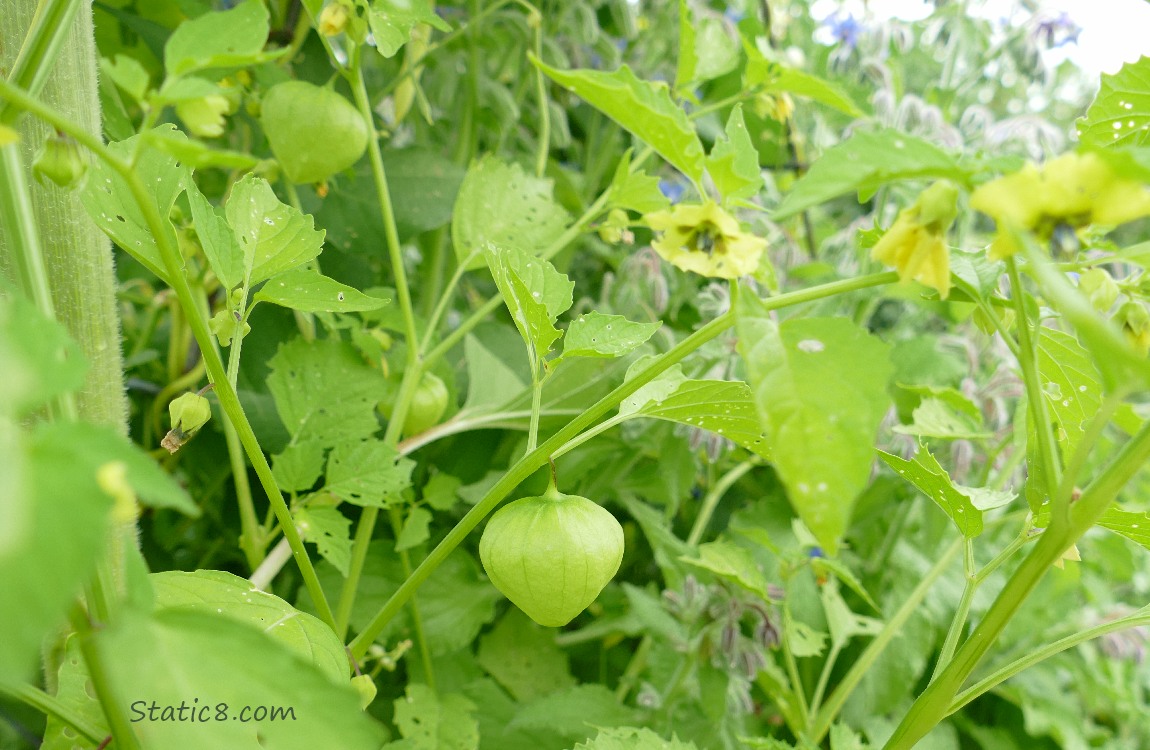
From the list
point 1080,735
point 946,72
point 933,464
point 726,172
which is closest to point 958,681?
point 933,464

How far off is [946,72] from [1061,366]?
769 mm

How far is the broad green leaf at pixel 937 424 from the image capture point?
0.51m

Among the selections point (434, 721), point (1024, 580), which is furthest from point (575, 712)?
point (1024, 580)

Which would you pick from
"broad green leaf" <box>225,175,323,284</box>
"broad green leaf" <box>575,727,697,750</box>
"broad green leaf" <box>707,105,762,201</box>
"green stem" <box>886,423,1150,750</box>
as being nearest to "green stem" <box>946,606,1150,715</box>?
"green stem" <box>886,423,1150,750</box>

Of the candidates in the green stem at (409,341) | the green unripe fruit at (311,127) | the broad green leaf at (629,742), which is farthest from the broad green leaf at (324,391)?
the broad green leaf at (629,742)

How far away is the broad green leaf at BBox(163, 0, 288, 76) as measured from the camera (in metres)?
0.24

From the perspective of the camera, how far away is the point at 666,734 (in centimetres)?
57

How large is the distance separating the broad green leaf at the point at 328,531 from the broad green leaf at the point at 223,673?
238 mm

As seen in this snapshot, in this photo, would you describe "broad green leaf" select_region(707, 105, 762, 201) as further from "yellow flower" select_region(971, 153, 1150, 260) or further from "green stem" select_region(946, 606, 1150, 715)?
"green stem" select_region(946, 606, 1150, 715)

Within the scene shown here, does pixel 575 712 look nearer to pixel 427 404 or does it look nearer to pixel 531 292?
pixel 427 404

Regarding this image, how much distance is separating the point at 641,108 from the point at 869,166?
79mm

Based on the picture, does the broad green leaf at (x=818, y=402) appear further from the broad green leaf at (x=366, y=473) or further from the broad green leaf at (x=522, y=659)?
the broad green leaf at (x=522, y=659)

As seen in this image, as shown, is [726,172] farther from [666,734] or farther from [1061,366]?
[666,734]

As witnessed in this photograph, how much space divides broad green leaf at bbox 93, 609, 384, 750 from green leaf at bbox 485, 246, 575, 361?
0.18 metres
